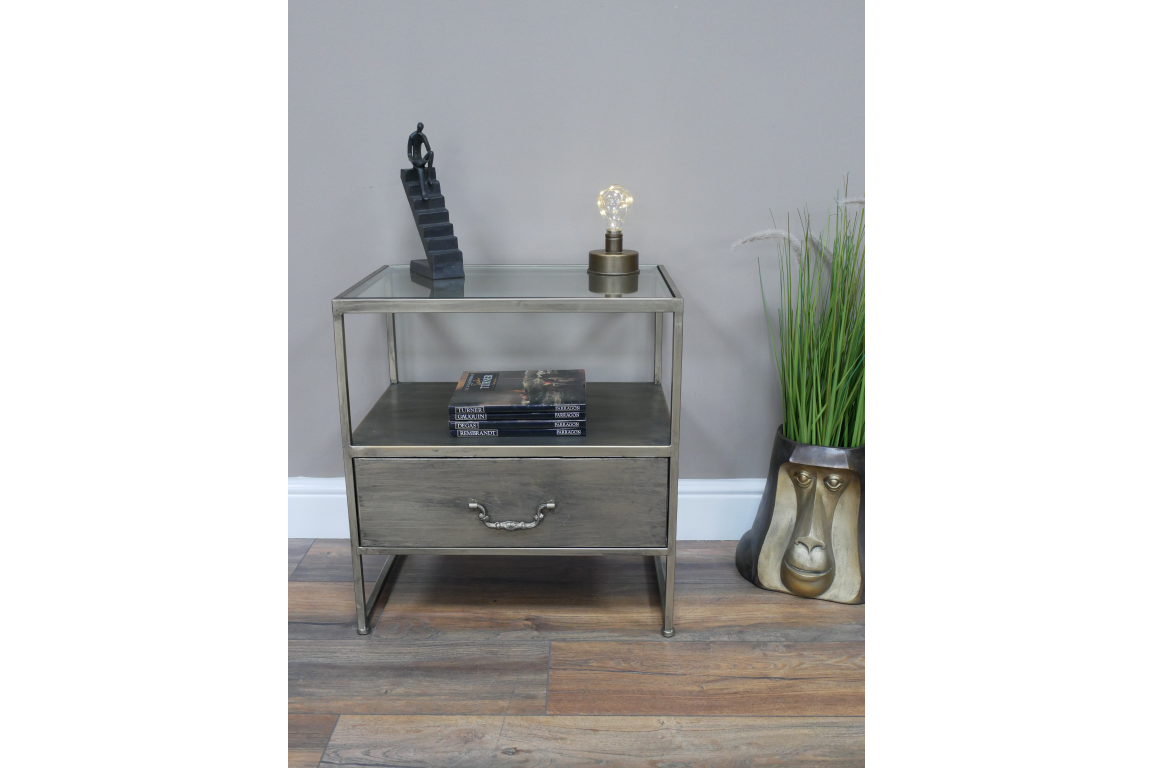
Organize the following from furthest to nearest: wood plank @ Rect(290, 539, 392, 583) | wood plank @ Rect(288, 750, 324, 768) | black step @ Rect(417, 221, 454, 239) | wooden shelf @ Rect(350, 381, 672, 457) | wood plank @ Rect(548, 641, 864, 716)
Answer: wood plank @ Rect(290, 539, 392, 583), black step @ Rect(417, 221, 454, 239), wooden shelf @ Rect(350, 381, 672, 457), wood plank @ Rect(548, 641, 864, 716), wood plank @ Rect(288, 750, 324, 768)

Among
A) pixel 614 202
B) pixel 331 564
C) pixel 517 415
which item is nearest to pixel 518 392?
pixel 517 415

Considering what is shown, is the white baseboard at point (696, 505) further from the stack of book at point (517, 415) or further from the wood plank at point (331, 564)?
the stack of book at point (517, 415)

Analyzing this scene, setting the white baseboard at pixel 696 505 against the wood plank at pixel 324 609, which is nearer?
the wood plank at pixel 324 609

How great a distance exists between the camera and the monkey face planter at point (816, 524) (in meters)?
1.67

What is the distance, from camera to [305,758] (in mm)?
1268

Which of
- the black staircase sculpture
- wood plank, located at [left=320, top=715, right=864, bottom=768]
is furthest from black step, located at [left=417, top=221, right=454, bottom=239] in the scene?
wood plank, located at [left=320, top=715, right=864, bottom=768]

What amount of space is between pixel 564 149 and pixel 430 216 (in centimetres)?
35

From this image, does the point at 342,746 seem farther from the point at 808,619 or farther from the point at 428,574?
the point at 808,619

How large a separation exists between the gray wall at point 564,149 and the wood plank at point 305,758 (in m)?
0.82

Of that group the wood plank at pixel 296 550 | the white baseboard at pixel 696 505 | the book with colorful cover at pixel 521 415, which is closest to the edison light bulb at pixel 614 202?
the book with colorful cover at pixel 521 415

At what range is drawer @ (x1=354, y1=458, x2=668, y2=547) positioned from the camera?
1505mm

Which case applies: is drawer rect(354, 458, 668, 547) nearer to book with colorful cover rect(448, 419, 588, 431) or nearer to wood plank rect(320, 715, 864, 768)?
book with colorful cover rect(448, 419, 588, 431)

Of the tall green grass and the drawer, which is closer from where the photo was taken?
the drawer
